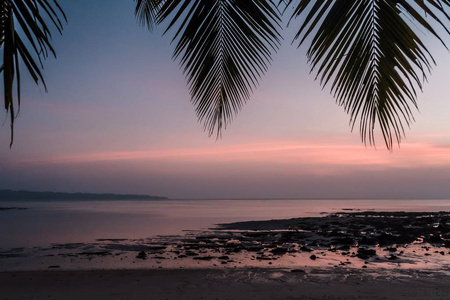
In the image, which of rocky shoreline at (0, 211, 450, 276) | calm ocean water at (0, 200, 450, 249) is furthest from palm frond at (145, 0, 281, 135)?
calm ocean water at (0, 200, 450, 249)

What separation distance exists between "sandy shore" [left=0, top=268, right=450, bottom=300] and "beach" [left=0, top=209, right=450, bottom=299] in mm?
19

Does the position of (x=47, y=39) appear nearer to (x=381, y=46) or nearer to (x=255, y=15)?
(x=255, y=15)

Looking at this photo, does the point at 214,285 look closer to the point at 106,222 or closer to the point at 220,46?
the point at 220,46

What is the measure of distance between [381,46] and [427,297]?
23.9ft

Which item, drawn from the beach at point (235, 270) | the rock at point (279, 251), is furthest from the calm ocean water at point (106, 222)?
the rock at point (279, 251)

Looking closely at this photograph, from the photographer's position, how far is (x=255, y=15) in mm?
2223

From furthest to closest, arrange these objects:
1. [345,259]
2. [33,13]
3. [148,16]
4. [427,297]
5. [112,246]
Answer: [112,246] < [345,259] < [427,297] < [148,16] < [33,13]

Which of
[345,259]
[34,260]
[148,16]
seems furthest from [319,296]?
[34,260]

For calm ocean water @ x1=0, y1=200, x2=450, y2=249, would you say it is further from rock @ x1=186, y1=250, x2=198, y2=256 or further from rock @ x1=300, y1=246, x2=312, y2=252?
rock @ x1=300, y1=246, x2=312, y2=252

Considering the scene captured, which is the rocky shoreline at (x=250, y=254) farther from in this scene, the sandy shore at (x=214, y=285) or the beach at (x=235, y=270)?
the sandy shore at (x=214, y=285)

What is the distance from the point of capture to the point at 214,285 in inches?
347

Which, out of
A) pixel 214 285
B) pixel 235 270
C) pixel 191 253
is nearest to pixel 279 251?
pixel 191 253

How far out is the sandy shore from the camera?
784 centimetres

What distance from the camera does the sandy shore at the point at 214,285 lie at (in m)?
7.84
